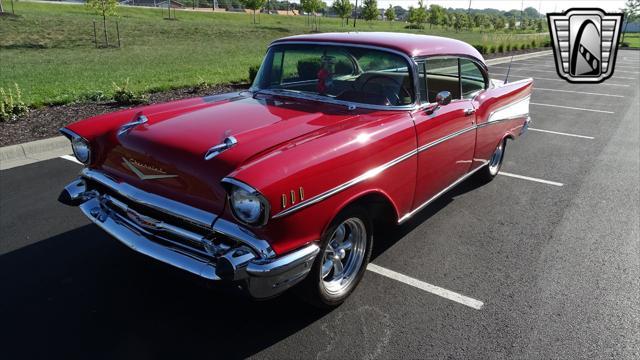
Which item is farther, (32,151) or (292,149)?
(32,151)

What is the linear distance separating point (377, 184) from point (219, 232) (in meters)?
1.09

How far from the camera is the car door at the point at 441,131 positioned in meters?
3.46

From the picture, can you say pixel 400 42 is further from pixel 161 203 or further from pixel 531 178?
pixel 531 178

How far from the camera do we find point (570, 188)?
5223 millimetres

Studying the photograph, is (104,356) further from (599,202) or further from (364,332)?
(599,202)

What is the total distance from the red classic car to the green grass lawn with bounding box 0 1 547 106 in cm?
573

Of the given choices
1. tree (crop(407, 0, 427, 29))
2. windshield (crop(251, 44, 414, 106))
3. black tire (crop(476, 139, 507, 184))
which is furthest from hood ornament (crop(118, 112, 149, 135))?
tree (crop(407, 0, 427, 29))

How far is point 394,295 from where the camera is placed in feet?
10.3

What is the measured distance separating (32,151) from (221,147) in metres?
4.44

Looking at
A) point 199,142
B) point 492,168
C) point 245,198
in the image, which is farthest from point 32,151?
point 492,168

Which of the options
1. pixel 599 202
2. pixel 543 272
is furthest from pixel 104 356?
pixel 599 202

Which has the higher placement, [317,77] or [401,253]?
[317,77]

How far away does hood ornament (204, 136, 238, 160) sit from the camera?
2.48m

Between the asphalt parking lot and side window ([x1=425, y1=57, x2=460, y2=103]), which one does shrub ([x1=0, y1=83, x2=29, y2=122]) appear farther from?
side window ([x1=425, y1=57, x2=460, y2=103])
